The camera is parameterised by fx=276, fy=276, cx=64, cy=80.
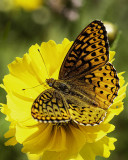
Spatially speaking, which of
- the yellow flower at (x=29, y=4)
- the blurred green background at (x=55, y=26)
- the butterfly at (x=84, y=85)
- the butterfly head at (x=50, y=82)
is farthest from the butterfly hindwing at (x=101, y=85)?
the yellow flower at (x=29, y=4)

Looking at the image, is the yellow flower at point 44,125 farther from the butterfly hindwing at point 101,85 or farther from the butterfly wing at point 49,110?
the butterfly wing at point 49,110

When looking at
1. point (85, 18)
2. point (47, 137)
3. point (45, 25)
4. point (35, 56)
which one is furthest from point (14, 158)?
point (45, 25)

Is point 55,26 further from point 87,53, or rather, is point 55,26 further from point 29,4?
point 87,53

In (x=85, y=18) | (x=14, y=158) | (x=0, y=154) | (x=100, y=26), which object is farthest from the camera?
(x=85, y=18)

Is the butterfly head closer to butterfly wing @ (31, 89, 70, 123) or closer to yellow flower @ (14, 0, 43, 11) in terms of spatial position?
butterfly wing @ (31, 89, 70, 123)

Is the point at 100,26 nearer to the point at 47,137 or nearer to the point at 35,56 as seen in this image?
the point at 35,56
